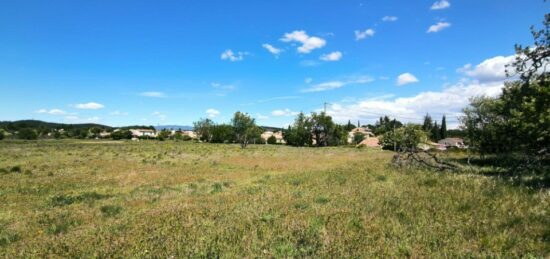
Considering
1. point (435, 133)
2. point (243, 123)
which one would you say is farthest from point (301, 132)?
point (435, 133)

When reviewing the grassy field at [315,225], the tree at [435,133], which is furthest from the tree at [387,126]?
the grassy field at [315,225]

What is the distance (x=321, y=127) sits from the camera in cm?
10781

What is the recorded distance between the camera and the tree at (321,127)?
10531 cm

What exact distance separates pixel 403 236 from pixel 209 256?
3.40 meters

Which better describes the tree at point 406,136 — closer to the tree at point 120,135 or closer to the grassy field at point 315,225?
the grassy field at point 315,225

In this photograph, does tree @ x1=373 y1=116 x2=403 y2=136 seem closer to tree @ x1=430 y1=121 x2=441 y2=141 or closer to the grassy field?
tree @ x1=430 y1=121 x2=441 y2=141

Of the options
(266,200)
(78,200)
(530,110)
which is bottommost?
(78,200)

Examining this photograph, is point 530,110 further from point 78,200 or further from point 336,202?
point 78,200

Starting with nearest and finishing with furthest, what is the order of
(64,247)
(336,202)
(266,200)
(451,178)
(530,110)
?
(64,247)
(336,202)
(266,200)
(451,178)
(530,110)

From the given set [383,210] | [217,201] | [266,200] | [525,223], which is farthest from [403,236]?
[217,201]

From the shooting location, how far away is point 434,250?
5.00 m

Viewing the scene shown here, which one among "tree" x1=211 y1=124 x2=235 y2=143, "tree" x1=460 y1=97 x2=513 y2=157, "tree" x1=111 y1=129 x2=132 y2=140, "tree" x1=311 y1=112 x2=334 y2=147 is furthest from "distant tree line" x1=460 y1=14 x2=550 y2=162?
"tree" x1=111 y1=129 x2=132 y2=140

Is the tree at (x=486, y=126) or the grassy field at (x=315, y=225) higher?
the tree at (x=486, y=126)

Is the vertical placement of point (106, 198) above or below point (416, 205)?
below
